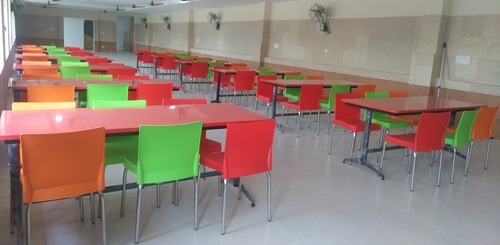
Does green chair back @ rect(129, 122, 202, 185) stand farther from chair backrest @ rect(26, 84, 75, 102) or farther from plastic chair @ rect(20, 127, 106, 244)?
chair backrest @ rect(26, 84, 75, 102)

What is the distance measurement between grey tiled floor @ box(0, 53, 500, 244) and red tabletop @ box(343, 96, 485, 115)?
715 millimetres

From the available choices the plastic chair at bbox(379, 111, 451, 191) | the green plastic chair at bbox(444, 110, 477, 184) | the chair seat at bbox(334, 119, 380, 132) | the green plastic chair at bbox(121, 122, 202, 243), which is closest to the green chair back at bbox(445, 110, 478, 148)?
the green plastic chair at bbox(444, 110, 477, 184)

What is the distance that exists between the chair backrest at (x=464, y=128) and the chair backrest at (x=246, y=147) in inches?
91.8

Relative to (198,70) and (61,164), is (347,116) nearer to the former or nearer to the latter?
(61,164)

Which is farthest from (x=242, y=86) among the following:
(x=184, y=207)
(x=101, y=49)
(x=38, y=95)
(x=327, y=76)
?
(x=101, y=49)

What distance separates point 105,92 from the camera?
4.07 m

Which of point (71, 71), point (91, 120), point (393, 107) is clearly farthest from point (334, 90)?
point (91, 120)

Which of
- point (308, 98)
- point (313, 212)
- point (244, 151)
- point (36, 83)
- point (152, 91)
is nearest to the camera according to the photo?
point (244, 151)

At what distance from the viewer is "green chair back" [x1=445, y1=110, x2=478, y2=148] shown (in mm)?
4047

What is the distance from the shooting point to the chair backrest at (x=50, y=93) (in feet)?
12.5

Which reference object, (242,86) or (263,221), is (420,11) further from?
(263,221)

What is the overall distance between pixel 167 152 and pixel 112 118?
529 mm

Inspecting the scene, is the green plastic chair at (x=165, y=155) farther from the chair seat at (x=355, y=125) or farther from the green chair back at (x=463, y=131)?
the green chair back at (x=463, y=131)

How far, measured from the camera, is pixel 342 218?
309 centimetres
